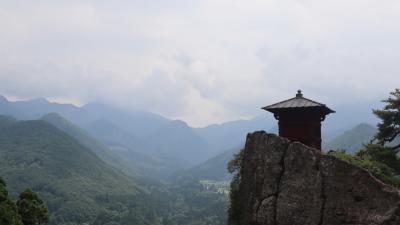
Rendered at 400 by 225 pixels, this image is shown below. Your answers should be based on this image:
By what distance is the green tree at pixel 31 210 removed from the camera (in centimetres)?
4512

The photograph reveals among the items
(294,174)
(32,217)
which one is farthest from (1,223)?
(294,174)

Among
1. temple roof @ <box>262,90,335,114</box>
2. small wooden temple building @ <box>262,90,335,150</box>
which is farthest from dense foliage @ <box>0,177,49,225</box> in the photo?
small wooden temple building @ <box>262,90,335,150</box>

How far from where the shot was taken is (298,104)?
24.7 m

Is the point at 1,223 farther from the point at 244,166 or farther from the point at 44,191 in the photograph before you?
the point at 44,191

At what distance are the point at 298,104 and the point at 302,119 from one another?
89 cm

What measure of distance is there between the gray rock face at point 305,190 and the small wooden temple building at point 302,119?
163cm

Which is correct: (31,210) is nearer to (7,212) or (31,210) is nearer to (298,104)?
(7,212)

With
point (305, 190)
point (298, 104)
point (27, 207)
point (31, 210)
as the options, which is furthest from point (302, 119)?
point (27, 207)

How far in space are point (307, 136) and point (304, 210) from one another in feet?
16.6

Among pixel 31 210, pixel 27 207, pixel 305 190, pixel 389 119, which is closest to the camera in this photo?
pixel 305 190

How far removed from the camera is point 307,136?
24344mm

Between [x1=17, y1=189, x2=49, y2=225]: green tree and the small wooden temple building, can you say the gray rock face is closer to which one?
the small wooden temple building

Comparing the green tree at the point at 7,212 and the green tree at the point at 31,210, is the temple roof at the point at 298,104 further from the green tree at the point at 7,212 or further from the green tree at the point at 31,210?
the green tree at the point at 31,210

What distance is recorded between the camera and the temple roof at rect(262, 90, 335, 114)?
24.2 m
